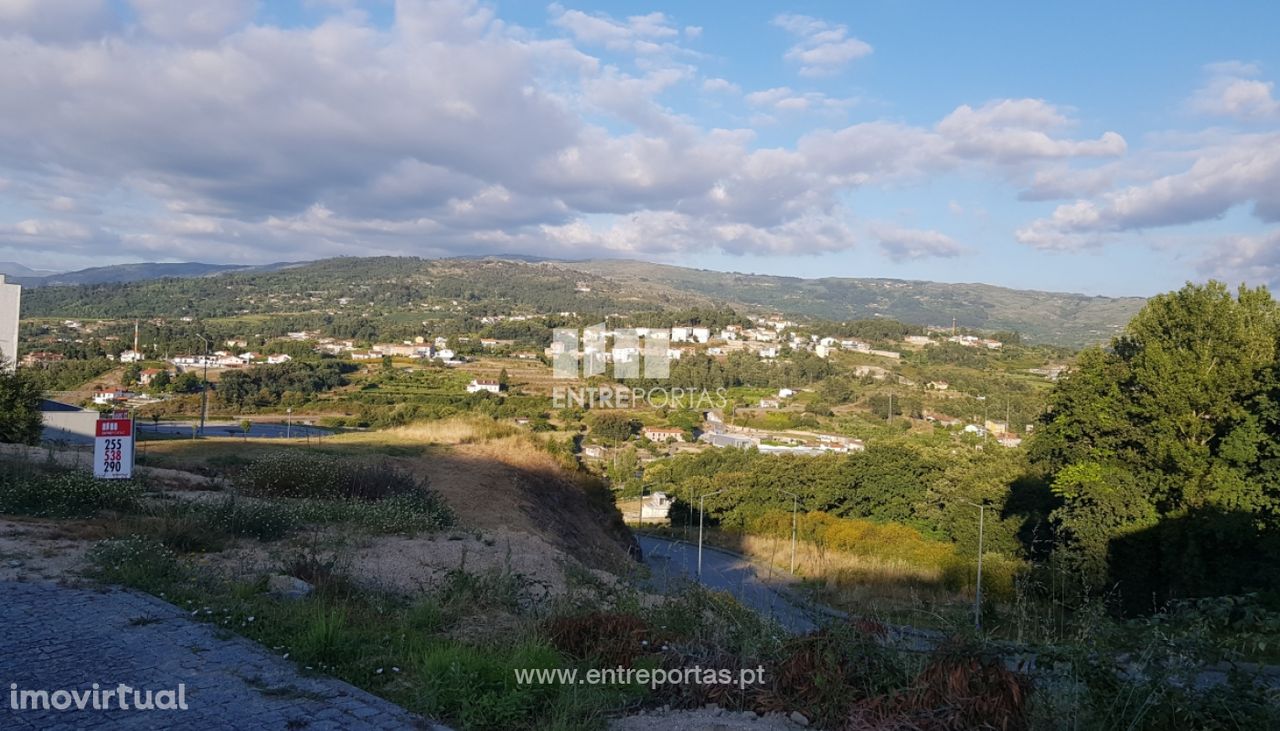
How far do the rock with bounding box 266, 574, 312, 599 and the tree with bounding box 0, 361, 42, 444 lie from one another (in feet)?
49.0

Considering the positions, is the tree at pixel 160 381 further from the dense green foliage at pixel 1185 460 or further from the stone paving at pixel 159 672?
the stone paving at pixel 159 672

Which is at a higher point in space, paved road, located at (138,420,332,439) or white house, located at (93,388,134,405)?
white house, located at (93,388,134,405)

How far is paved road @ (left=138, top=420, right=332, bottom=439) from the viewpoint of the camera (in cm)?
2905

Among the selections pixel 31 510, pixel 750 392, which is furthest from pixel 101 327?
A: pixel 31 510

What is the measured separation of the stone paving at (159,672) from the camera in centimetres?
355

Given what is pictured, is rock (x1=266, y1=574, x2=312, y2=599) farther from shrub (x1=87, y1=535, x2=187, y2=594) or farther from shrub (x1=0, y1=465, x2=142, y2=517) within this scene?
shrub (x1=0, y1=465, x2=142, y2=517)

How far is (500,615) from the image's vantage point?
600 cm

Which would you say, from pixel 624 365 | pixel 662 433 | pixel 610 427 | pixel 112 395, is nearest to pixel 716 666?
pixel 112 395

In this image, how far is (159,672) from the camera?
13.3 feet

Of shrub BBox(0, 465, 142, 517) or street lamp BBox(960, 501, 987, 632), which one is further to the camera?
shrub BBox(0, 465, 142, 517)

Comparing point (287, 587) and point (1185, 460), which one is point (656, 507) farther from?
point (287, 587)

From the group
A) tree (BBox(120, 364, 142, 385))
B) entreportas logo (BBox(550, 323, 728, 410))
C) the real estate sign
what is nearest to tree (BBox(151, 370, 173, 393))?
tree (BBox(120, 364, 142, 385))

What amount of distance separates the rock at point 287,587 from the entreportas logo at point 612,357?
60717 mm

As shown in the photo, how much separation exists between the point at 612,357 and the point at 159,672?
6719 centimetres
